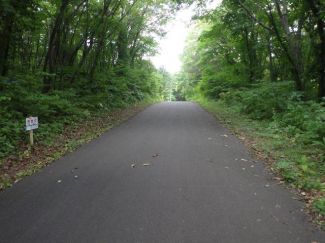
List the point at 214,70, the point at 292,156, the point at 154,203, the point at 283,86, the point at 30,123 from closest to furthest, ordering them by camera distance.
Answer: the point at 154,203, the point at 292,156, the point at 30,123, the point at 283,86, the point at 214,70

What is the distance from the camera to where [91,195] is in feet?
13.4

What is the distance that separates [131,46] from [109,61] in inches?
194

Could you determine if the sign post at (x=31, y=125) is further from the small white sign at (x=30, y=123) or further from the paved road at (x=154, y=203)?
the paved road at (x=154, y=203)

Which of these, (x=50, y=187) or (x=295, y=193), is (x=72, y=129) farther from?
(x=295, y=193)

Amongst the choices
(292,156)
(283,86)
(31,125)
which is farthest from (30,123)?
(283,86)

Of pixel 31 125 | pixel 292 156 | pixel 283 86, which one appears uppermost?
pixel 283 86

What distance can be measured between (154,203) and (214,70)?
20522 millimetres

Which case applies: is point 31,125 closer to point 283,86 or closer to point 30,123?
point 30,123

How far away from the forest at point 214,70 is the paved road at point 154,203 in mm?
816

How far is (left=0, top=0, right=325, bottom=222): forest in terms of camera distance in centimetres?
681

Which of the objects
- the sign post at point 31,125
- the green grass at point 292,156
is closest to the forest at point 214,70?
the green grass at point 292,156

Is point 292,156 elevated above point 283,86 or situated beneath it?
situated beneath

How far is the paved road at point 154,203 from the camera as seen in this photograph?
3035mm

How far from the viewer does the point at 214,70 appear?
22.6 metres
